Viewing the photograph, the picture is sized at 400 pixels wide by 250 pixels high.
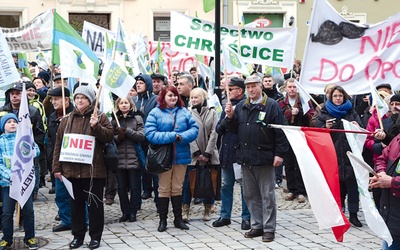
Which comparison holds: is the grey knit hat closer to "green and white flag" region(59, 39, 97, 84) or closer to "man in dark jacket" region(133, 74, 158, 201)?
"green and white flag" region(59, 39, 97, 84)

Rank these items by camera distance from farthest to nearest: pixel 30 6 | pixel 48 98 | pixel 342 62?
1. pixel 30 6
2. pixel 48 98
3. pixel 342 62

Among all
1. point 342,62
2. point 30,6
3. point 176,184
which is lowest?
point 176,184

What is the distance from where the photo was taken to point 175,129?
8664 mm

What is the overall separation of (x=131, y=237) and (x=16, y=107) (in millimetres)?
2429

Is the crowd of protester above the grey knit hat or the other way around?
the other way around

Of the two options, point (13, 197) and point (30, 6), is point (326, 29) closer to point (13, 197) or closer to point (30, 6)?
point (13, 197)

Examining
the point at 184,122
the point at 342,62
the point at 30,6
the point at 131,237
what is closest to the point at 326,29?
the point at 342,62

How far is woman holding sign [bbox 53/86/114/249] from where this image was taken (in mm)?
7789

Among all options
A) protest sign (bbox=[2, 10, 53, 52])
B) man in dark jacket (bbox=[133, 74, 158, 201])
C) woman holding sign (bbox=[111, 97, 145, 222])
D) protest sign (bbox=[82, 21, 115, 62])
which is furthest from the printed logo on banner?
protest sign (bbox=[2, 10, 53, 52])

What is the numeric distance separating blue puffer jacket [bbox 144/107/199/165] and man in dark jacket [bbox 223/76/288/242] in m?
0.50

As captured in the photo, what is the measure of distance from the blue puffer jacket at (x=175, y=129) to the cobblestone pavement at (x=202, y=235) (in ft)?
3.02

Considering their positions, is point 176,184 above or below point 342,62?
below

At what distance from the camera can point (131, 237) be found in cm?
837

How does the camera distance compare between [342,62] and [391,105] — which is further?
[391,105]
